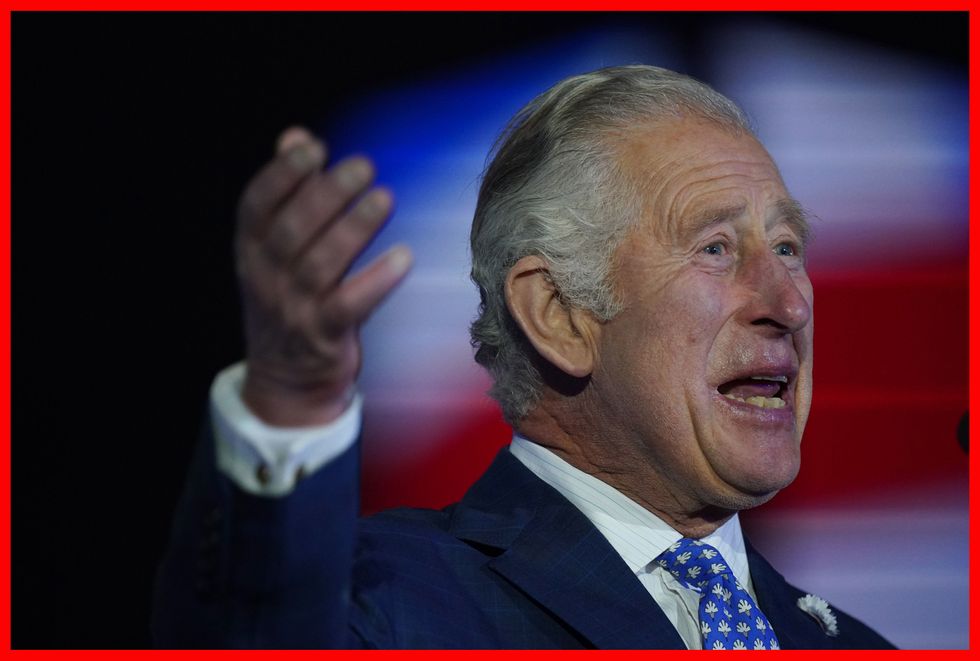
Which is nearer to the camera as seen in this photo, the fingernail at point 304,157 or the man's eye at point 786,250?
the fingernail at point 304,157

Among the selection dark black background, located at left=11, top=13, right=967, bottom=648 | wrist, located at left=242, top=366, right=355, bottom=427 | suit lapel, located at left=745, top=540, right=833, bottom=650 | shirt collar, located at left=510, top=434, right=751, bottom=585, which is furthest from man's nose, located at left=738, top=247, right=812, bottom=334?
dark black background, located at left=11, top=13, right=967, bottom=648

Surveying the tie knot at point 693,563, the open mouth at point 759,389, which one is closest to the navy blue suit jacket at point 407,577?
the tie knot at point 693,563

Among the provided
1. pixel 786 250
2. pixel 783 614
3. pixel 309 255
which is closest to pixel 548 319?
pixel 786 250

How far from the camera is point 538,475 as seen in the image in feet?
6.97

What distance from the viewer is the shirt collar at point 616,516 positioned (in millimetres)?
1989

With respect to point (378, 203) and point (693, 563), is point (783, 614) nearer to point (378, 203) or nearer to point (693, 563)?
point (693, 563)

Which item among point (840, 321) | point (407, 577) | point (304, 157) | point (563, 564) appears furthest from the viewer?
point (840, 321)

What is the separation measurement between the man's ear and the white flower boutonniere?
0.66 meters

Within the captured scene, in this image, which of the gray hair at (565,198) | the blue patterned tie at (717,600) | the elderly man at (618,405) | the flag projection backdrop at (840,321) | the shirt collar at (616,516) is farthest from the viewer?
the flag projection backdrop at (840,321)

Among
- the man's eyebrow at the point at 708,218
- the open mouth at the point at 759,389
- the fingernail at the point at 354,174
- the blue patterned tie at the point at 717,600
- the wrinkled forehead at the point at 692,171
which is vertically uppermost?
the fingernail at the point at 354,174

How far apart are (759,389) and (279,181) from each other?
1.13 m

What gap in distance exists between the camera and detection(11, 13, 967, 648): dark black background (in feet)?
7.66

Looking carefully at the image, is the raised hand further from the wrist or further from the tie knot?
the tie knot

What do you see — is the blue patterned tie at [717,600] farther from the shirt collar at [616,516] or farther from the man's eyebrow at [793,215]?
the man's eyebrow at [793,215]
